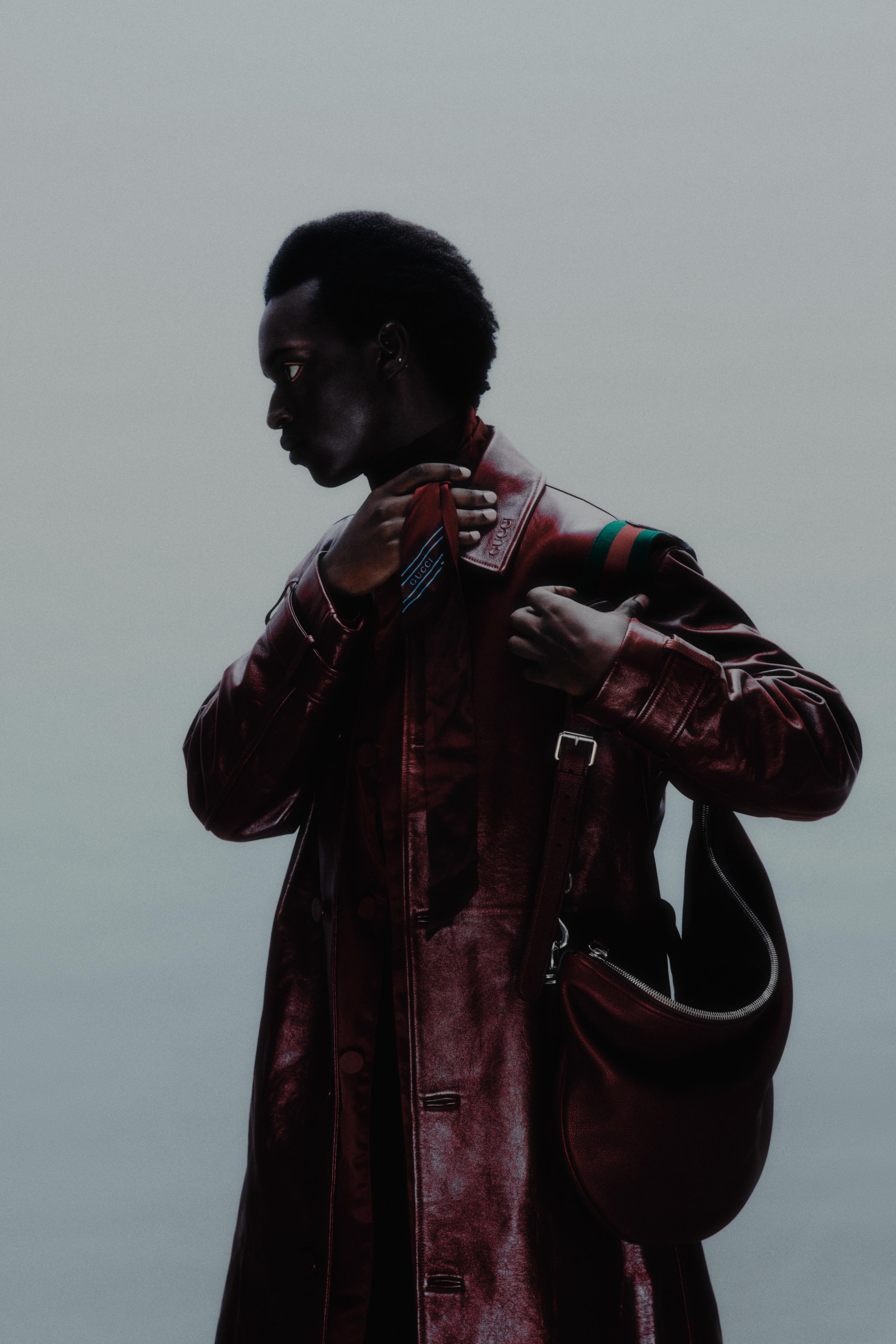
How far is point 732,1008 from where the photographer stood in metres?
1.30

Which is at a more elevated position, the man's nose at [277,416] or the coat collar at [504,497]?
the man's nose at [277,416]

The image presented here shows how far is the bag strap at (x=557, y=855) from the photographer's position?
1250mm

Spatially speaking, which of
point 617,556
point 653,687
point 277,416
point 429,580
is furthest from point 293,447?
point 653,687

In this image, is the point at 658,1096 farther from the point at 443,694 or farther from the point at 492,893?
the point at 443,694

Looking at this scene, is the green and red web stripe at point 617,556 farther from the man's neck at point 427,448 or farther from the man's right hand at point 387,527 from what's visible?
the man's neck at point 427,448

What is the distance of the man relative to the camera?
1.23m

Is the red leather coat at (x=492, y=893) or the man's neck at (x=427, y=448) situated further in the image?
the man's neck at (x=427, y=448)

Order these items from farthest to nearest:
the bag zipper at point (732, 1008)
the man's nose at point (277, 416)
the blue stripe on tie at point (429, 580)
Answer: the man's nose at point (277, 416) < the blue stripe on tie at point (429, 580) < the bag zipper at point (732, 1008)

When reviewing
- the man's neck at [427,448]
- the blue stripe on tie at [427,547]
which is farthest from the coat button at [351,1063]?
the man's neck at [427,448]

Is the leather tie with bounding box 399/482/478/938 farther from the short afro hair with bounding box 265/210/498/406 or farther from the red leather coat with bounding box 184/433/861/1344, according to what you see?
the short afro hair with bounding box 265/210/498/406

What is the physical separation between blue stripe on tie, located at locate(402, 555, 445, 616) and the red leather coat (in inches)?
2.7

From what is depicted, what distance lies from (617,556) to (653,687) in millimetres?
192

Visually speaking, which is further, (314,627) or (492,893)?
(314,627)

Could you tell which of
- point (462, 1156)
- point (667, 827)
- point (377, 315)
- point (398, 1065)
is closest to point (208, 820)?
point (398, 1065)
